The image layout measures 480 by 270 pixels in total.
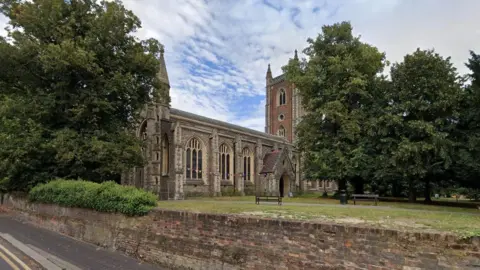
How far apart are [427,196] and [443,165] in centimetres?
548

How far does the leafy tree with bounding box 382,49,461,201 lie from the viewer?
71.8 ft

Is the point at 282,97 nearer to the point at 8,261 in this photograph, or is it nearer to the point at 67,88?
the point at 67,88

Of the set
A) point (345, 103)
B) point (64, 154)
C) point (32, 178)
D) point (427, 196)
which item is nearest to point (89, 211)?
point (64, 154)

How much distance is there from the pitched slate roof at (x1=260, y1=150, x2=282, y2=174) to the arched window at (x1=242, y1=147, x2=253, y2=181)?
6.66 ft

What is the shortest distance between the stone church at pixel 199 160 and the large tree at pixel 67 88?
8430 millimetres

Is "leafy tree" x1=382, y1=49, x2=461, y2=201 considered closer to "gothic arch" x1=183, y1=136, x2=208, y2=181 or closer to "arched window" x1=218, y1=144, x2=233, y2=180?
"gothic arch" x1=183, y1=136, x2=208, y2=181

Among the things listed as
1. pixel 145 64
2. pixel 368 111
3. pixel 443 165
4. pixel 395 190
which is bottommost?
pixel 395 190

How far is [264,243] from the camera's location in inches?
303

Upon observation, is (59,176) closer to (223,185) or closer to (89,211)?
(89,211)

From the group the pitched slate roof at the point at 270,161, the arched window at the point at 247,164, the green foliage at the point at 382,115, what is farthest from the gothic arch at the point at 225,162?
the green foliage at the point at 382,115

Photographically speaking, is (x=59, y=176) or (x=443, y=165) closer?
(x=59, y=176)

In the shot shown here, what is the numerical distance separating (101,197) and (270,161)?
32.9 m

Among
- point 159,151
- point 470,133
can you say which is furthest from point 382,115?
point 159,151

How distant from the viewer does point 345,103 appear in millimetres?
28062
